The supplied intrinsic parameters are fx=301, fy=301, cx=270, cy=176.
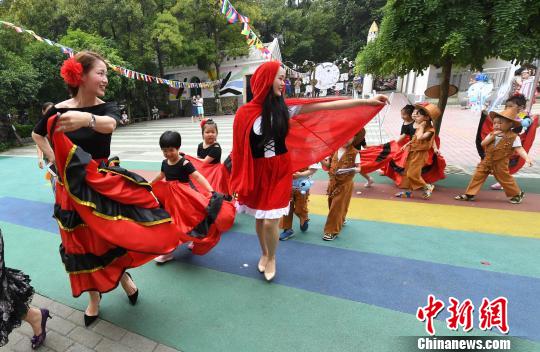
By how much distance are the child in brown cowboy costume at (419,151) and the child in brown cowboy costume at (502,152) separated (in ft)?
2.34

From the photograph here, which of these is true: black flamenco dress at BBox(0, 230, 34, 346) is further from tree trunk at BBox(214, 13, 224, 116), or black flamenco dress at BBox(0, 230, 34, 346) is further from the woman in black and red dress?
tree trunk at BBox(214, 13, 224, 116)

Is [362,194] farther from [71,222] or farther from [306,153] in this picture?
[71,222]

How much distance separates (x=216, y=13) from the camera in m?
20.5

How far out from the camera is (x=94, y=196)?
1857mm

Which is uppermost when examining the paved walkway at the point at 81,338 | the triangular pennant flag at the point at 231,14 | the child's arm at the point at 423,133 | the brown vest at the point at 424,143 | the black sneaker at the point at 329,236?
the triangular pennant flag at the point at 231,14

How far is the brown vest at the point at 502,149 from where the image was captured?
14.5 ft

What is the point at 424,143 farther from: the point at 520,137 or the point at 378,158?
the point at 520,137

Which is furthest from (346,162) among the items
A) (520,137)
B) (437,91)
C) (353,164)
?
(437,91)

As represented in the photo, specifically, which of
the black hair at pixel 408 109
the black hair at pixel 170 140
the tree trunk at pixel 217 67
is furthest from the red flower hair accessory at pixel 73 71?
the tree trunk at pixel 217 67

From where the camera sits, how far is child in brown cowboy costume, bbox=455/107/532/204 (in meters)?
4.36

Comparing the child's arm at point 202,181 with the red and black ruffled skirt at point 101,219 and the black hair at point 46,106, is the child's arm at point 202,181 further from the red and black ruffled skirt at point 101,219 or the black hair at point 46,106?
the black hair at point 46,106

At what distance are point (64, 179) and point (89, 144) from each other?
0.27 m

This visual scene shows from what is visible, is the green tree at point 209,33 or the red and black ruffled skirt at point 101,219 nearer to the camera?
the red and black ruffled skirt at point 101,219

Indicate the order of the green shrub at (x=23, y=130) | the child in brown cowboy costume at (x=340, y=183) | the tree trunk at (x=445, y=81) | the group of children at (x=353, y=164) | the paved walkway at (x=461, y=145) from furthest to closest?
the green shrub at (x=23, y=130) < the paved walkway at (x=461, y=145) < the tree trunk at (x=445, y=81) < the child in brown cowboy costume at (x=340, y=183) < the group of children at (x=353, y=164)
